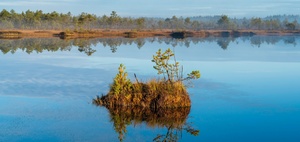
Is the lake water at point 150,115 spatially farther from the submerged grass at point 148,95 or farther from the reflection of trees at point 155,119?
the submerged grass at point 148,95

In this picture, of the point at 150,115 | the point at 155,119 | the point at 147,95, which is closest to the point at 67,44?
the point at 147,95

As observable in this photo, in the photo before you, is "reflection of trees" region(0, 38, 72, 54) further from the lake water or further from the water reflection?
the lake water

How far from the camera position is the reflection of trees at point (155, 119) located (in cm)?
1706

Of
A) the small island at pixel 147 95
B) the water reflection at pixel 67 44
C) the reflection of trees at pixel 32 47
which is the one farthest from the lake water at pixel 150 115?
the water reflection at pixel 67 44

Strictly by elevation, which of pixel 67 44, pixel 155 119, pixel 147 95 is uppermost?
pixel 67 44

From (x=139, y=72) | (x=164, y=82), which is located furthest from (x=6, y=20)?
(x=164, y=82)

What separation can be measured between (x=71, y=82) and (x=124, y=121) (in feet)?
39.7

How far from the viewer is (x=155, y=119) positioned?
1909 centimetres

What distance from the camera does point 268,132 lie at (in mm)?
17453

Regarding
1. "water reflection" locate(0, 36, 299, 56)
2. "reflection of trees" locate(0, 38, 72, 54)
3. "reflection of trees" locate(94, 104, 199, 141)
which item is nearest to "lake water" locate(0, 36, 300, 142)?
"reflection of trees" locate(94, 104, 199, 141)

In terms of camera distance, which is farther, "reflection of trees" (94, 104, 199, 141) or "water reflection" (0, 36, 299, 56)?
"water reflection" (0, 36, 299, 56)

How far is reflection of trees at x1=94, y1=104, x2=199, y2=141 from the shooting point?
672 inches

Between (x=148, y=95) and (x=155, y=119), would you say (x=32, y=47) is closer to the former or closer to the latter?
(x=148, y=95)

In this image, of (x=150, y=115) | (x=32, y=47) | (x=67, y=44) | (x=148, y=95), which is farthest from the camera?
(x=67, y=44)
